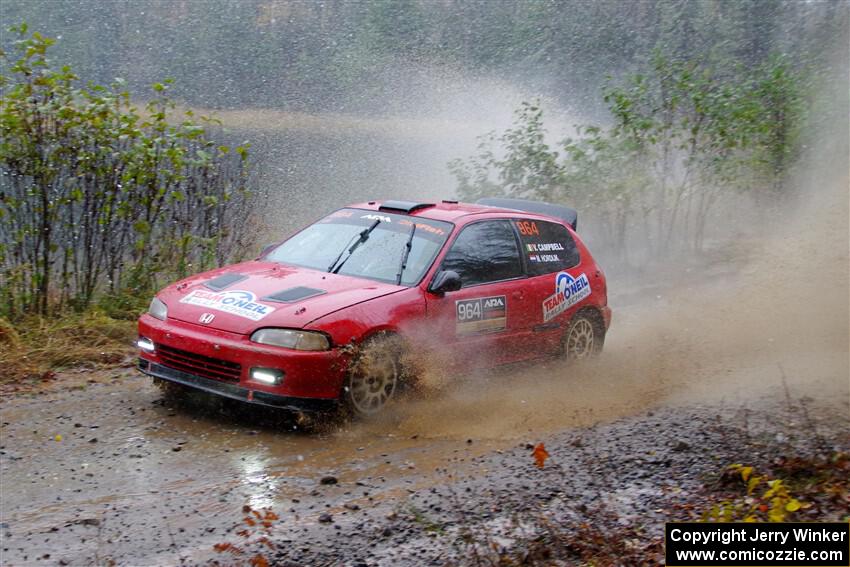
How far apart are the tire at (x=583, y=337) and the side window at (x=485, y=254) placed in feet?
3.11

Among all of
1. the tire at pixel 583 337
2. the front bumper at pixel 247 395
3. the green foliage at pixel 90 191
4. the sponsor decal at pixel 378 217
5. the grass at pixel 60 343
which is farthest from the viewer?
the tire at pixel 583 337

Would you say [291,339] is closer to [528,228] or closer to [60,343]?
[60,343]

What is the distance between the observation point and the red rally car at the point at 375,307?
6609mm

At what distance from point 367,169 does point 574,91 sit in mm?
5969

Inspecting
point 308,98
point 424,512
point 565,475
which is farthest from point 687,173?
point 424,512

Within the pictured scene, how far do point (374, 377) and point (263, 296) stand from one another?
1.00 meters

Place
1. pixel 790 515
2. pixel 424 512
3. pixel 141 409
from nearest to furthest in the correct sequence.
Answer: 1. pixel 790 515
2. pixel 424 512
3. pixel 141 409

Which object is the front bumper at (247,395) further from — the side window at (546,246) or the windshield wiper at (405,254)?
the side window at (546,246)

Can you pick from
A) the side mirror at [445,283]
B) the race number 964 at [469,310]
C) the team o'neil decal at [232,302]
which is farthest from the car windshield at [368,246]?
the team o'neil decal at [232,302]

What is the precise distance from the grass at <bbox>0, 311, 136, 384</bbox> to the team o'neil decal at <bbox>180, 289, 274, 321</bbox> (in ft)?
5.35

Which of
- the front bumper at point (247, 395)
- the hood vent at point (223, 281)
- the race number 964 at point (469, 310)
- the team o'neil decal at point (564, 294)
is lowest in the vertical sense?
the front bumper at point (247, 395)

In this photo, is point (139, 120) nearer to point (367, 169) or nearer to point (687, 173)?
point (367, 169)

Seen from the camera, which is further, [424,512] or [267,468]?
[267,468]

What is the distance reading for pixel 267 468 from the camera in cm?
600
